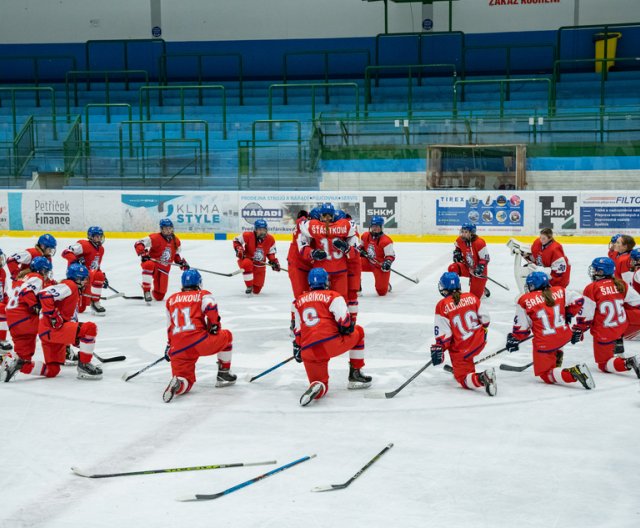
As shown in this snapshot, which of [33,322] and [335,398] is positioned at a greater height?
[33,322]

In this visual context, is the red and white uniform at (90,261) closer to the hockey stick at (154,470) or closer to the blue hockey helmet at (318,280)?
the blue hockey helmet at (318,280)

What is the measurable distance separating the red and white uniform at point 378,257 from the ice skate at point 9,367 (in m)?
6.04

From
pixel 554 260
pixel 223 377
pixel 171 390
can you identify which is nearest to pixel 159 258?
pixel 223 377

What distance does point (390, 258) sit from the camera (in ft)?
43.5

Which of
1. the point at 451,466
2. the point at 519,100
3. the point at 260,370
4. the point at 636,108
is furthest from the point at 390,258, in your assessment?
the point at 519,100

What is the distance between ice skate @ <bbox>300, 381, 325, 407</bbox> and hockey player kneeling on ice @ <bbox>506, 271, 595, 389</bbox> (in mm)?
1747

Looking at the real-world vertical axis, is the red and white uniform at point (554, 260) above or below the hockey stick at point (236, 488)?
above

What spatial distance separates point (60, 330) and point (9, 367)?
598 millimetres

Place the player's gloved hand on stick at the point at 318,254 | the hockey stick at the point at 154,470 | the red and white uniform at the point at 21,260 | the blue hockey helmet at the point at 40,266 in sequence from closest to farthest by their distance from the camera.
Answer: the hockey stick at the point at 154,470 < the blue hockey helmet at the point at 40,266 < the red and white uniform at the point at 21,260 < the player's gloved hand on stick at the point at 318,254

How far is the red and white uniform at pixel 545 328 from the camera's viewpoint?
809 centimetres

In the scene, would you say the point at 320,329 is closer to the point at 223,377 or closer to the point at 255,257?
the point at 223,377

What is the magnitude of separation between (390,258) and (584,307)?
16.4ft

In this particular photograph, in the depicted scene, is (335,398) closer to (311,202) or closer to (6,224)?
(311,202)

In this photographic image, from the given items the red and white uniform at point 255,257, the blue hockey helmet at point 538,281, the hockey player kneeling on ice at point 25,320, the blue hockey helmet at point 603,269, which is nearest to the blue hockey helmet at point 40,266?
the hockey player kneeling on ice at point 25,320
